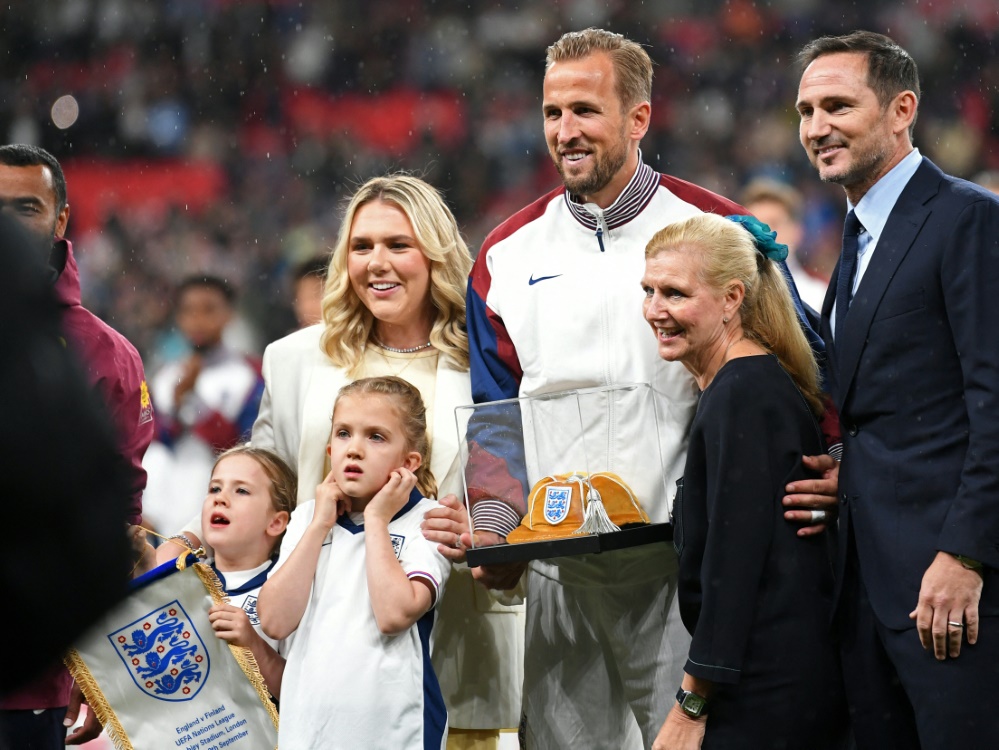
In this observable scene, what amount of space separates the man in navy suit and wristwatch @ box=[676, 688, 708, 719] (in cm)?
30

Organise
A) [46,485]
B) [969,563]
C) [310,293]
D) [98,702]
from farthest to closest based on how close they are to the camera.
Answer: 1. [310,293]
2. [98,702]
3. [969,563]
4. [46,485]

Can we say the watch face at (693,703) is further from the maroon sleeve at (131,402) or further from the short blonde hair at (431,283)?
the maroon sleeve at (131,402)

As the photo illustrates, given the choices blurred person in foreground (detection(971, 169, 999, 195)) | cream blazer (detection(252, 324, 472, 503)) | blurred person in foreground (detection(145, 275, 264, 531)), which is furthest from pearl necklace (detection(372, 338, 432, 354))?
blurred person in foreground (detection(971, 169, 999, 195))

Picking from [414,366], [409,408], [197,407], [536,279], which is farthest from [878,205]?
[197,407]

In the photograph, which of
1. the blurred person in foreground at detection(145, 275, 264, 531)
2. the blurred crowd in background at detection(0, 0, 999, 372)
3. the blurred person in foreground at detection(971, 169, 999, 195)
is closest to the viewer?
the blurred person in foreground at detection(145, 275, 264, 531)

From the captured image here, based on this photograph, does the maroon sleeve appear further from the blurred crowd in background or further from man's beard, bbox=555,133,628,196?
the blurred crowd in background

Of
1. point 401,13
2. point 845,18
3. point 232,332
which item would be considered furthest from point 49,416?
point 401,13

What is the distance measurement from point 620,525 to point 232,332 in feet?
22.6

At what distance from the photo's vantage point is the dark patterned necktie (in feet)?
8.55

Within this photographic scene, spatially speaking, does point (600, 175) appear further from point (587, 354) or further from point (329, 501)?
point (329, 501)

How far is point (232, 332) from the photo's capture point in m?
9.21

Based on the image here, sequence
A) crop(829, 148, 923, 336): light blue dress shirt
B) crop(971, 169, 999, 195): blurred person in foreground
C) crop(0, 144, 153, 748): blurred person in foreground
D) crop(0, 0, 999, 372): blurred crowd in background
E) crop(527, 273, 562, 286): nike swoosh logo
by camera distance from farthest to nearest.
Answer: crop(0, 0, 999, 372): blurred crowd in background < crop(971, 169, 999, 195): blurred person in foreground < crop(527, 273, 562, 286): nike swoosh logo < crop(0, 144, 153, 748): blurred person in foreground < crop(829, 148, 923, 336): light blue dress shirt

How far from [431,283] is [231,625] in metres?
1.11

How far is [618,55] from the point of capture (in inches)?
127
